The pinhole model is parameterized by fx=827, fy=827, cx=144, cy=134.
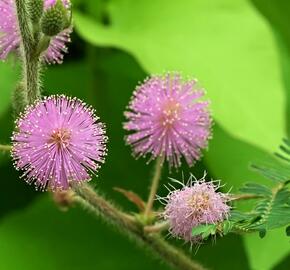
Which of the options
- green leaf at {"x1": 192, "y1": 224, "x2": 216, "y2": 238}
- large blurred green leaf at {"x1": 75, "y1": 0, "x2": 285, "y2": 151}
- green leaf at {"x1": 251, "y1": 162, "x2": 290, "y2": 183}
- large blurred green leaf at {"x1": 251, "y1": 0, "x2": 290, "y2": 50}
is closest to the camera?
green leaf at {"x1": 192, "y1": 224, "x2": 216, "y2": 238}

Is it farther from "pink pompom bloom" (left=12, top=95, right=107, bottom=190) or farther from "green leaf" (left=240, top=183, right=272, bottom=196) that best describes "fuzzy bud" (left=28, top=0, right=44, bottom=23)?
"green leaf" (left=240, top=183, right=272, bottom=196)

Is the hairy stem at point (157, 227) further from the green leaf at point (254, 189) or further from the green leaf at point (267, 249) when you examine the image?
the green leaf at point (267, 249)

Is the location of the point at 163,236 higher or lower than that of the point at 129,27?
lower

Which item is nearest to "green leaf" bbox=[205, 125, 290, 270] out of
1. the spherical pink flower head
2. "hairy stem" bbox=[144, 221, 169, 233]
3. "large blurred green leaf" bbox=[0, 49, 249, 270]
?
"large blurred green leaf" bbox=[0, 49, 249, 270]

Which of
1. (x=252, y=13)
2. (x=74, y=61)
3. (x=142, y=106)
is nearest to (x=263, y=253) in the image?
(x=142, y=106)

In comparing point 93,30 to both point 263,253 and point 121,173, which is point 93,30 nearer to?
point 121,173

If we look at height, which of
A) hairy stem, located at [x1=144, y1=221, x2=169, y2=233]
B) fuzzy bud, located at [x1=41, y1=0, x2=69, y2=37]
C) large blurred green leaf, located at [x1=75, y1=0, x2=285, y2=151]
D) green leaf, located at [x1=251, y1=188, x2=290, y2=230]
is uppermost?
large blurred green leaf, located at [x1=75, y1=0, x2=285, y2=151]

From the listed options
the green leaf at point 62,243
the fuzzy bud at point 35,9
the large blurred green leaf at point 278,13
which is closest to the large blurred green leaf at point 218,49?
the large blurred green leaf at point 278,13
